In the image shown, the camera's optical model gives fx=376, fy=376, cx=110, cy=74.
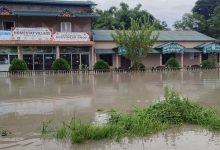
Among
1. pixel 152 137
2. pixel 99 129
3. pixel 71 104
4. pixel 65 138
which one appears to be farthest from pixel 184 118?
pixel 71 104

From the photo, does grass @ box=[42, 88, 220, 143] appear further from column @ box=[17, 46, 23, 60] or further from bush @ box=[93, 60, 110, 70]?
column @ box=[17, 46, 23, 60]

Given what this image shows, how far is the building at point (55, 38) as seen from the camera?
31.2 metres

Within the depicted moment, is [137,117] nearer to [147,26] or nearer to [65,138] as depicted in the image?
[65,138]

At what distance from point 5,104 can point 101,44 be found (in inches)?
879

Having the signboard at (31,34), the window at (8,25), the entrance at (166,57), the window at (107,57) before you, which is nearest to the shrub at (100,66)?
the window at (107,57)

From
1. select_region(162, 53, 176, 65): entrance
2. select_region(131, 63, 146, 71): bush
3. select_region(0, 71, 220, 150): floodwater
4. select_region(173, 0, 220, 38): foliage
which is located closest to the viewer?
select_region(0, 71, 220, 150): floodwater

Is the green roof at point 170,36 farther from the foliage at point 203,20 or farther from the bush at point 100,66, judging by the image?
the foliage at point 203,20

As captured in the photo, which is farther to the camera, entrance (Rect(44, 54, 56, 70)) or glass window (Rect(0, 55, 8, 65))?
entrance (Rect(44, 54, 56, 70))

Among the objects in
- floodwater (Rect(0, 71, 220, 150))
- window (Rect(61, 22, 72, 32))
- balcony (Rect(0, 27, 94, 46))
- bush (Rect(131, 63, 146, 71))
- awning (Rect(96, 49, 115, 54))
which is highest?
window (Rect(61, 22, 72, 32))

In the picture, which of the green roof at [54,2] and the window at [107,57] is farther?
the window at [107,57]

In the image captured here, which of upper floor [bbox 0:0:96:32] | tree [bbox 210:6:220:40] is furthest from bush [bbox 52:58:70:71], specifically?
tree [bbox 210:6:220:40]

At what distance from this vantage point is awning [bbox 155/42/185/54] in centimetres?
3616

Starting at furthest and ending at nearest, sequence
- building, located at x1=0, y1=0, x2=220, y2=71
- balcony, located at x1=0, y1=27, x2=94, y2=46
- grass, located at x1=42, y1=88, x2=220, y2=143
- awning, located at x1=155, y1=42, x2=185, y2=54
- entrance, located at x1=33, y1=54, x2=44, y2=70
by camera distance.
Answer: awning, located at x1=155, y1=42, x2=185, y2=54 < entrance, located at x1=33, y1=54, x2=44, y2=70 < building, located at x1=0, y1=0, x2=220, y2=71 < balcony, located at x1=0, y1=27, x2=94, y2=46 < grass, located at x1=42, y1=88, x2=220, y2=143

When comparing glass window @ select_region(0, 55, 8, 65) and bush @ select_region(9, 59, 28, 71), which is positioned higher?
glass window @ select_region(0, 55, 8, 65)
